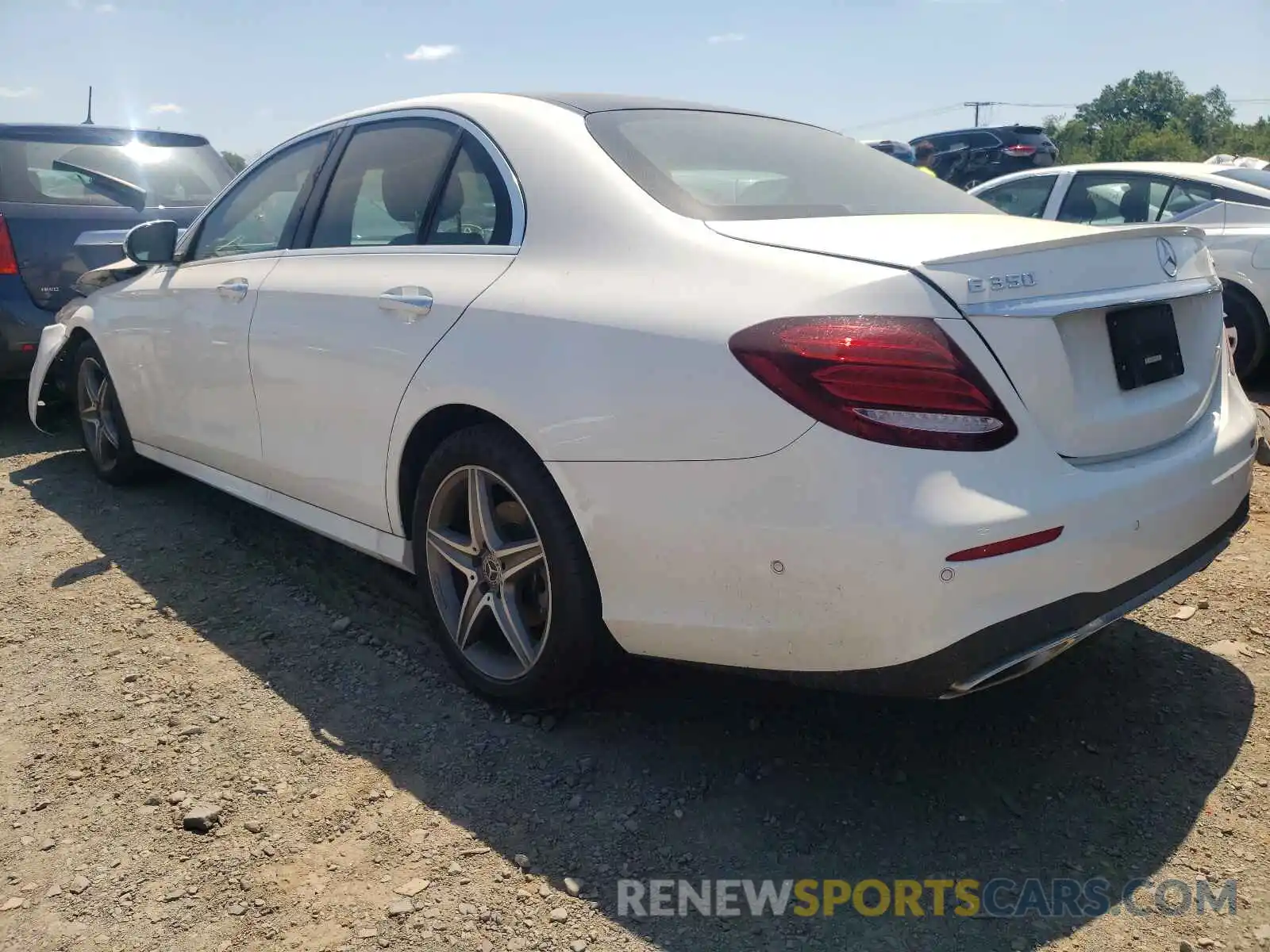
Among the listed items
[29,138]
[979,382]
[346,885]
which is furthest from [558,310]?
[29,138]

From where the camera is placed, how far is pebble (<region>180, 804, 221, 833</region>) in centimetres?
238

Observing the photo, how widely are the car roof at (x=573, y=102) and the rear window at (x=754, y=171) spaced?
0.05 m

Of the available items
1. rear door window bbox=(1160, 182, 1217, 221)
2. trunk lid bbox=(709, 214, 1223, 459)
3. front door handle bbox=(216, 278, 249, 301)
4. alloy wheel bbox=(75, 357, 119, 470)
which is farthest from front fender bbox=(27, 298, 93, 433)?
rear door window bbox=(1160, 182, 1217, 221)

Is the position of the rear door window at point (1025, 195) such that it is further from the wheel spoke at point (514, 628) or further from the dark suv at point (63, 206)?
the wheel spoke at point (514, 628)

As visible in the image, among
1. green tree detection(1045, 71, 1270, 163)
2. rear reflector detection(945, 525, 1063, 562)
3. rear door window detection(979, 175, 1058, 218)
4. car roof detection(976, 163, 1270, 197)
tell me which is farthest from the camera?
green tree detection(1045, 71, 1270, 163)

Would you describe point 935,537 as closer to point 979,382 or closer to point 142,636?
point 979,382

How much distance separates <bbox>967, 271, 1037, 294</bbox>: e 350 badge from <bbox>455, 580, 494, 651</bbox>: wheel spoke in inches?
57.9

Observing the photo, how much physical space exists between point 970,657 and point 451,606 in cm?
149

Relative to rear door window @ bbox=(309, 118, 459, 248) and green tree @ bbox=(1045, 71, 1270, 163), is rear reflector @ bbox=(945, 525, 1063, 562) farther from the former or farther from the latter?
green tree @ bbox=(1045, 71, 1270, 163)

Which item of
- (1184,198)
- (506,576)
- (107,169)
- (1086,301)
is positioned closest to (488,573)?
A: (506,576)

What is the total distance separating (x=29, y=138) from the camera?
6207 mm

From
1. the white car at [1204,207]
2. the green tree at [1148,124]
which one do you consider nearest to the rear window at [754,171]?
the white car at [1204,207]

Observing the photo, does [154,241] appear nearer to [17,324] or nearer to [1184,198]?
[17,324]

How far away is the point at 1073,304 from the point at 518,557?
1430 millimetres
